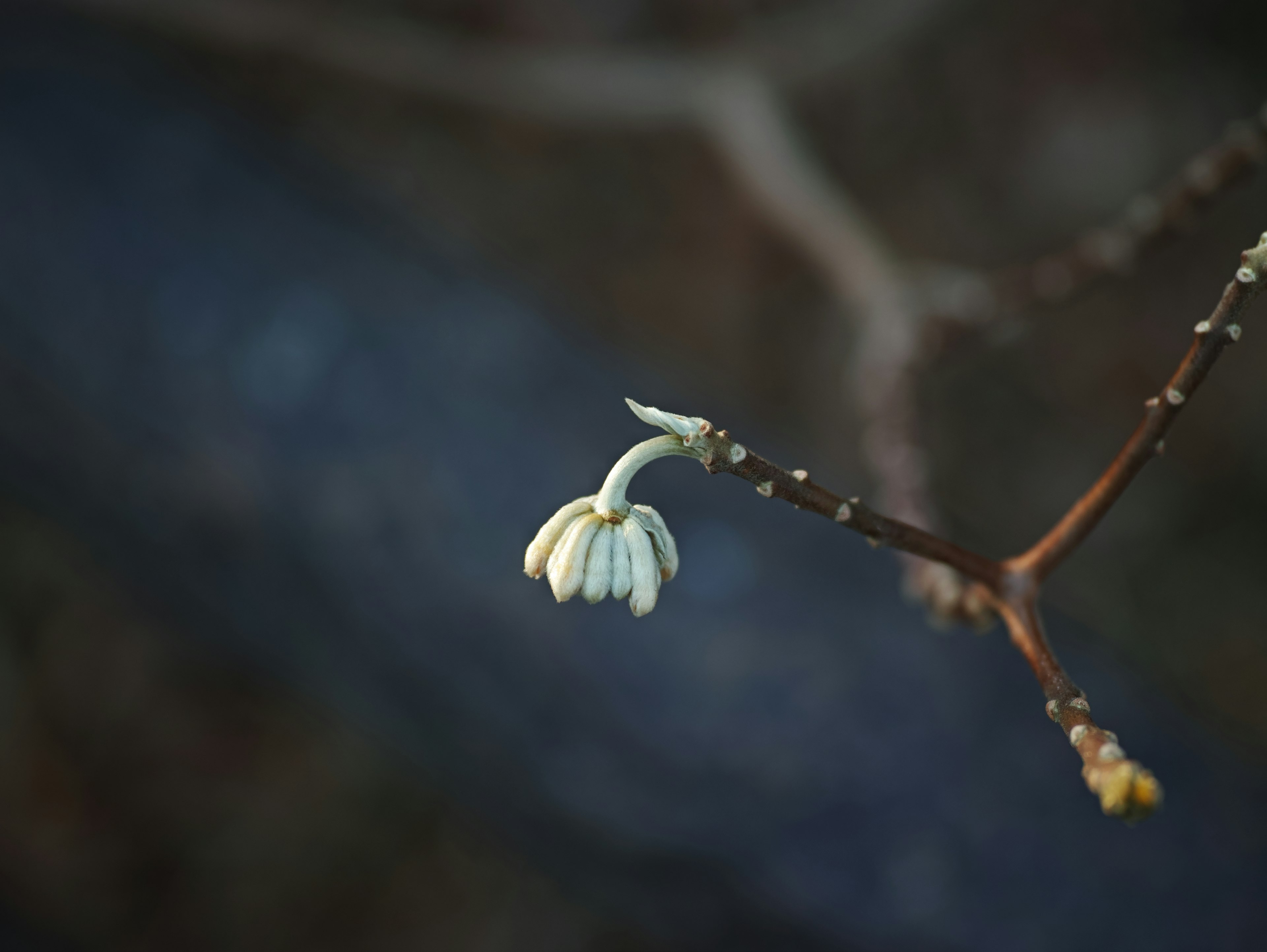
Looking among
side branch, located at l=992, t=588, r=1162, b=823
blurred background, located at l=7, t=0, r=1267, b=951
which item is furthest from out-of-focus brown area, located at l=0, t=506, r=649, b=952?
side branch, located at l=992, t=588, r=1162, b=823

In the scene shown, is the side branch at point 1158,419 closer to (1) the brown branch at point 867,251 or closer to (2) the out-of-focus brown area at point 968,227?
(1) the brown branch at point 867,251

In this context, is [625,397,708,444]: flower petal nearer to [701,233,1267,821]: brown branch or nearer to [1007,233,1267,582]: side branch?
[701,233,1267,821]: brown branch

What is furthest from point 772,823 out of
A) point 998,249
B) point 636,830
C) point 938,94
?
point 938,94

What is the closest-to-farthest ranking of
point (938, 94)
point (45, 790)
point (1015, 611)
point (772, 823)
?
point (1015, 611) → point (772, 823) → point (45, 790) → point (938, 94)

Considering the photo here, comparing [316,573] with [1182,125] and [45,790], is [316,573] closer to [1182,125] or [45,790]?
[45,790]

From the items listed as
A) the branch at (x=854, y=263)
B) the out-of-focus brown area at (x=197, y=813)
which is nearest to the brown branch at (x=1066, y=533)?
the branch at (x=854, y=263)

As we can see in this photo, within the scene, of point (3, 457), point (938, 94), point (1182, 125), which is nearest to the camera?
point (3, 457)
